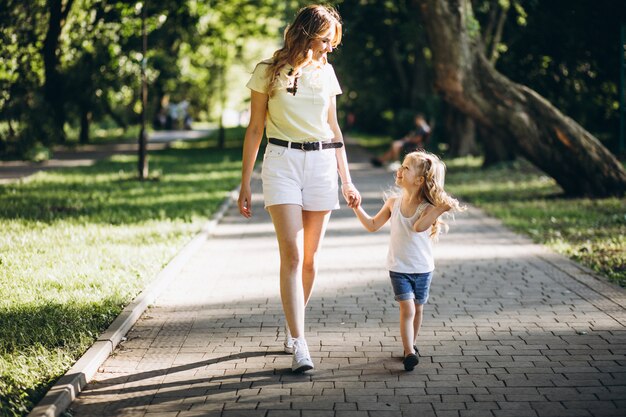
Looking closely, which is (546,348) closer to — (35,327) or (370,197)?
(35,327)

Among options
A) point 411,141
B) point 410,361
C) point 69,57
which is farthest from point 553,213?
point 411,141

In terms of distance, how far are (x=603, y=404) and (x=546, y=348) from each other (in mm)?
1232

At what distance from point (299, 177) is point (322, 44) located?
852 mm

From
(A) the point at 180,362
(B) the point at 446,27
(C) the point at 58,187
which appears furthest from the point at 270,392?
(C) the point at 58,187

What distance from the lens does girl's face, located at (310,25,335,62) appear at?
5328 mm

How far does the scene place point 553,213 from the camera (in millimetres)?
13250

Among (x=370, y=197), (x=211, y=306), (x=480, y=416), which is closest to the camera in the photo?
(x=480, y=416)

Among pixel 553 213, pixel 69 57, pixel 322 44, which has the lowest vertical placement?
pixel 553 213

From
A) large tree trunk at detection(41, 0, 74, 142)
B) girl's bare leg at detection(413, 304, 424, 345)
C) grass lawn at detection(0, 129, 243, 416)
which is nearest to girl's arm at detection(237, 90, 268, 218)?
girl's bare leg at detection(413, 304, 424, 345)

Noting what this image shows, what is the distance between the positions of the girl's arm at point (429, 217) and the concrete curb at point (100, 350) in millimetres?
2302

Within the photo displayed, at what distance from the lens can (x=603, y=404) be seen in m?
4.80

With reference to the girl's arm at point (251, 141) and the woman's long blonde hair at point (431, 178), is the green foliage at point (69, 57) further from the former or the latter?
the woman's long blonde hair at point (431, 178)

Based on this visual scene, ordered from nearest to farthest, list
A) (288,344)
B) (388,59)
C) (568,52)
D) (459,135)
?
1. (288,344)
2. (568,52)
3. (459,135)
4. (388,59)

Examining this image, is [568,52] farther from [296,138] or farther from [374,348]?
[296,138]
